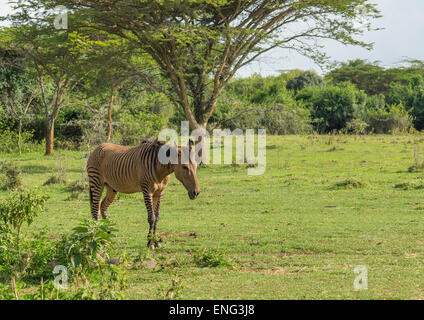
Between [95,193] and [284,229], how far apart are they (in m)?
3.38

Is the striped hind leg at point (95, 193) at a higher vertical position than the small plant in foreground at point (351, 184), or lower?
higher

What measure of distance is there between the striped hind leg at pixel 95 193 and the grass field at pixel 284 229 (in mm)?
678

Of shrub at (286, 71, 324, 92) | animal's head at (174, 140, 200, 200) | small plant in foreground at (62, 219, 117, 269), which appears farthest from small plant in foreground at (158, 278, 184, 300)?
shrub at (286, 71, 324, 92)

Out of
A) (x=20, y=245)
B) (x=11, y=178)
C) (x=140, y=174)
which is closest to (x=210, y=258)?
(x=140, y=174)

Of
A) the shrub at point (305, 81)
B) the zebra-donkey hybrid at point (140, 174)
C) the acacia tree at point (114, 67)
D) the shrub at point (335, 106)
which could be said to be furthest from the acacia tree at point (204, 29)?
the shrub at point (305, 81)

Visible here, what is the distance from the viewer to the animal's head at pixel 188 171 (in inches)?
291

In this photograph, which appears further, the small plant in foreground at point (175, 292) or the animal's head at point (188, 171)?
the animal's head at point (188, 171)

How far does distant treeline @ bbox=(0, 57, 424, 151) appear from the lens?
910 inches

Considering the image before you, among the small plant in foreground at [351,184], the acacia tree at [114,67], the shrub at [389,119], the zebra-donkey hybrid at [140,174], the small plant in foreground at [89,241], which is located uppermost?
the acacia tree at [114,67]

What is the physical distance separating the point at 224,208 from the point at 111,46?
11.3 m

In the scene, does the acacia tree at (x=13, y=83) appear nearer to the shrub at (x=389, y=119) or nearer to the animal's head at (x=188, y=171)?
the shrub at (x=389, y=119)

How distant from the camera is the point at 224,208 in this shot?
11.9m

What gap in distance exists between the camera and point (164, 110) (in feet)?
105

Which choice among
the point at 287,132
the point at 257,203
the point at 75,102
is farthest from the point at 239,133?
the point at 257,203
